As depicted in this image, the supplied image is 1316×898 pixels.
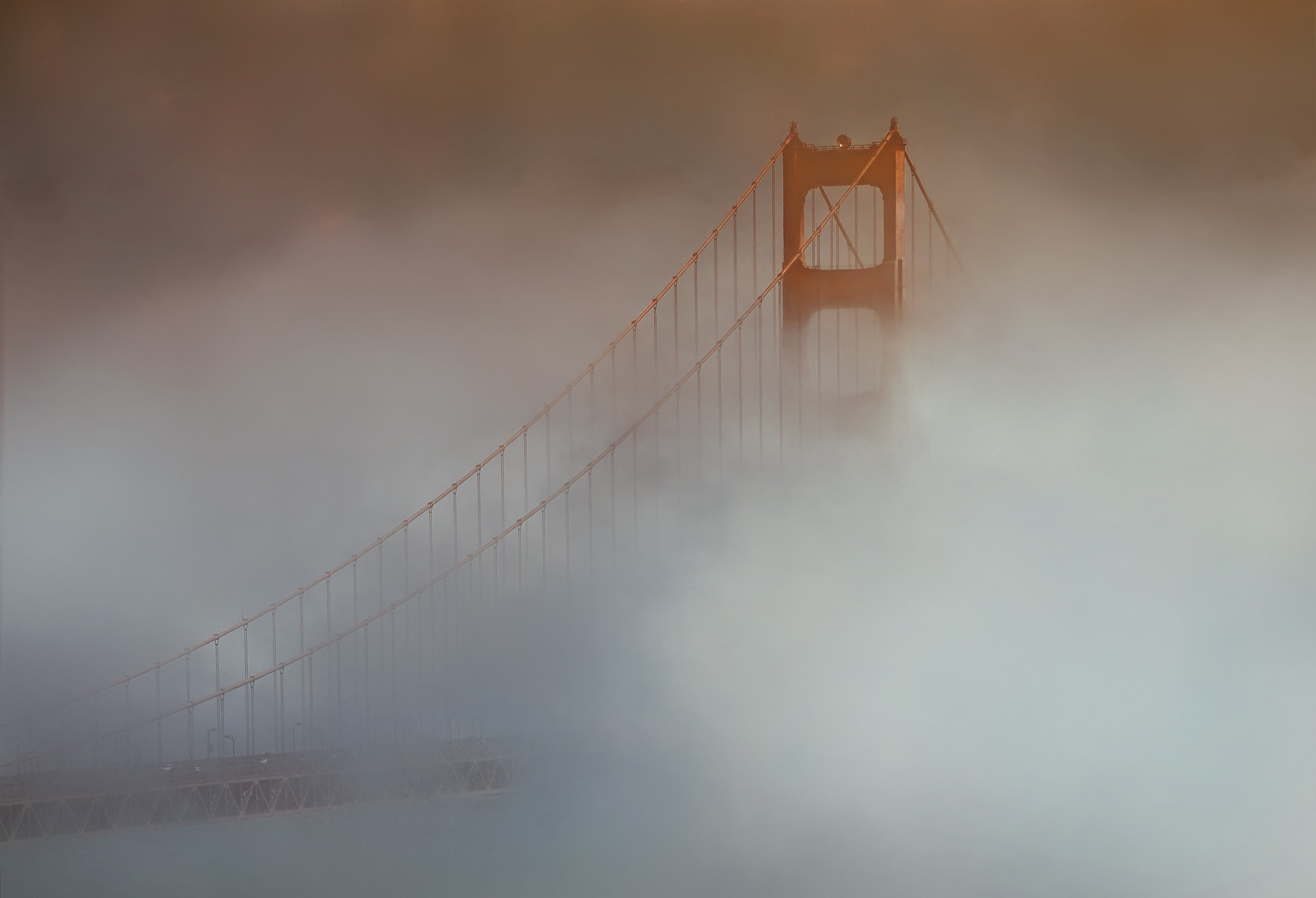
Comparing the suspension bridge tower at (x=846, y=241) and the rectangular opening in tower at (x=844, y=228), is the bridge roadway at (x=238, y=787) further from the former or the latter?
the rectangular opening in tower at (x=844, y=228)

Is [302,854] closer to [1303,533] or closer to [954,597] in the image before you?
[954,597]

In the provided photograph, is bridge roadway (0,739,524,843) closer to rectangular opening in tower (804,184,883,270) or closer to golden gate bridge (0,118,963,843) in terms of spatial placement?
golden gate bridge (0,118,963,843)

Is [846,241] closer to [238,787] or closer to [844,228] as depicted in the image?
[844,228]

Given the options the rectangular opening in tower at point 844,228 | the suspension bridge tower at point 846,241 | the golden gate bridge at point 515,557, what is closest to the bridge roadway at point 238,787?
the golden gate bridge at point 515,557

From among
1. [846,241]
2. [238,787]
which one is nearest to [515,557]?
[238,787]

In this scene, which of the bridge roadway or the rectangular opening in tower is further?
the rectangular opening in tower

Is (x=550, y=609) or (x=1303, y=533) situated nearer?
(x=1303, y=533)

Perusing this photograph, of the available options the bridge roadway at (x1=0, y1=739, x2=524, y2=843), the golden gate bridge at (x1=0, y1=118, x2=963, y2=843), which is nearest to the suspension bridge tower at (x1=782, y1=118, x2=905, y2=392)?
the golden gate bridge at (x1=0, y1=118, x2=963, y2=843)

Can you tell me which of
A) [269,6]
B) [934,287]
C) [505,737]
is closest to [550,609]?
[505,737]
